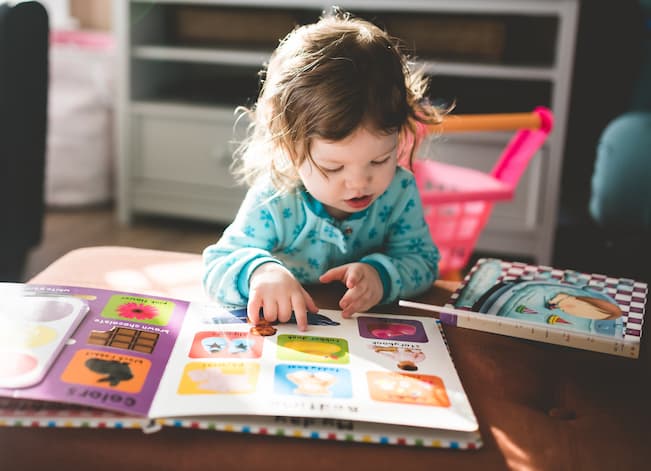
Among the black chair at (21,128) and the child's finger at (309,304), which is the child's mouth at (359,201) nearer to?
the child's finger at (309,304)

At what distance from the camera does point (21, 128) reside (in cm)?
146

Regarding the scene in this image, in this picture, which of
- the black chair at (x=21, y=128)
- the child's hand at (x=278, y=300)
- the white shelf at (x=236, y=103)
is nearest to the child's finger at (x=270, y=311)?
the child's hand at (x=278, y=300)

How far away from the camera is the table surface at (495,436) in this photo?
460mm

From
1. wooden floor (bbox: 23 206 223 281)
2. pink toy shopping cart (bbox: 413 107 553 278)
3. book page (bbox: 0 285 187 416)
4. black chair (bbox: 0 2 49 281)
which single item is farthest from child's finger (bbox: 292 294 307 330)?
wooden floor (bbox: 23 206 223 281)

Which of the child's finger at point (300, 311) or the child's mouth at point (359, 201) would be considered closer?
the child's finger at point (300, 311)

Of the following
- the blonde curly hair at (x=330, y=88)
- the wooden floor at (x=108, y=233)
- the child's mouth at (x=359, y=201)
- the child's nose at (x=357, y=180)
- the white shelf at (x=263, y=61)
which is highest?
the white shelf at (x=263, y=61)

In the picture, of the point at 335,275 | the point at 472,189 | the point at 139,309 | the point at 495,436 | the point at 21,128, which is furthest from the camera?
the point at 21,128

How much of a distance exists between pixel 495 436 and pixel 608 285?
0.32 m

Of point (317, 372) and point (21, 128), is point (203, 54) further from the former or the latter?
point (317, 372)

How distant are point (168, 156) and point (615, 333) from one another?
172cm

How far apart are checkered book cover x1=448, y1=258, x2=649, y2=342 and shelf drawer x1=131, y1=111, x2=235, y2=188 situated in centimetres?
139

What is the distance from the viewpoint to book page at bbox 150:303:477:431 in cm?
49

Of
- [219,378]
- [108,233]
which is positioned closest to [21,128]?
[108,233]

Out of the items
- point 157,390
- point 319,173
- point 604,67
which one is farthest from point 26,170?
point 604,67
